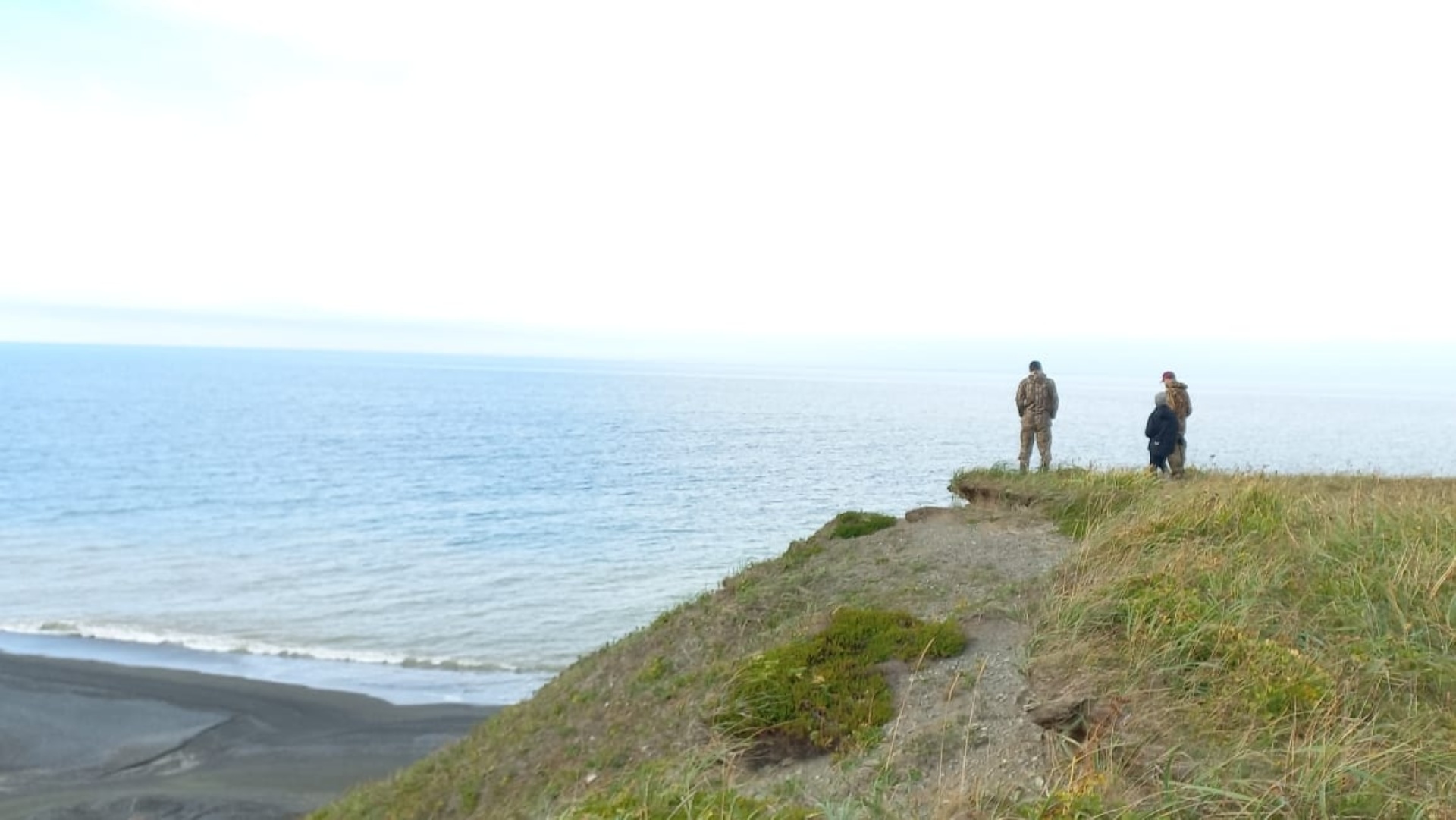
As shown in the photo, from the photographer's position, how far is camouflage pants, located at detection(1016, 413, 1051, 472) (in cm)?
1856

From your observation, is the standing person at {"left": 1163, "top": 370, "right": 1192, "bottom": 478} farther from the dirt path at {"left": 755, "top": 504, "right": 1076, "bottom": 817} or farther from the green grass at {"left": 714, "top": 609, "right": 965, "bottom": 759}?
the green grass at {"left": 714, "top": 609, "right": 965, "bottom": 759}

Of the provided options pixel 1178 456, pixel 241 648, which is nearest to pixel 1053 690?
pixel 1178 456

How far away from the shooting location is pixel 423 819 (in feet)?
37.8

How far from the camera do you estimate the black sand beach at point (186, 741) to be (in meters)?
17.1

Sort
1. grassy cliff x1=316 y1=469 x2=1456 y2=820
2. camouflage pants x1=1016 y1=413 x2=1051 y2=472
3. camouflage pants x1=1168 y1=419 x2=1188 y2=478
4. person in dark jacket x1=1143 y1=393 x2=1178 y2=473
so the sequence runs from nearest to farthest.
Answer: grassy cliff x1=316 y1=469 x2=1456 y2=820 → person in dark jacket x1=1143 y1=393 x2=1178 y2=473 → camouflage pants x1=1168 y1=419 x2=1188 y2=478 → camouflage pants x1=1016 y1=413 x2=1051 y2=472

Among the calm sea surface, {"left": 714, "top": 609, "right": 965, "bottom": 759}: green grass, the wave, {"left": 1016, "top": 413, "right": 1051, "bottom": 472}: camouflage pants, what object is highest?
{"left": 1016, "top": 413, "right": 1051, "bottom": 472}: camouflage pants

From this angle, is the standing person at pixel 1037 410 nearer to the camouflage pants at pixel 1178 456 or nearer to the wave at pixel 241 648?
the camouflage pants at pixel 1178 456

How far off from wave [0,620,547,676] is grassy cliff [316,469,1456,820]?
11492 millimetres

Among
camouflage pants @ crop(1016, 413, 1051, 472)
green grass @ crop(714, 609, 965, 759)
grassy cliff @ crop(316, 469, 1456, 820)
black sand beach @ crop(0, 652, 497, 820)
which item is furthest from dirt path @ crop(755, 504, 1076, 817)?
black sand beach @ crop(0, 652, 497, 820)

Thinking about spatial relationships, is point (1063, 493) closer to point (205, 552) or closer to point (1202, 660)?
point (1202, 660)

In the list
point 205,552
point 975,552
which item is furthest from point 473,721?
point 205,552

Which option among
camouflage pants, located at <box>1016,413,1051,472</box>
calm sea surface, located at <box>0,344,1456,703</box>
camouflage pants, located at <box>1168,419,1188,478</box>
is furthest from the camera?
calm sea surface, located at <box>0,344,1456,703</box>

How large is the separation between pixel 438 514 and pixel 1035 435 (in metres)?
34.9

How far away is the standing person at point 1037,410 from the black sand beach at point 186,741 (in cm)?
1331
